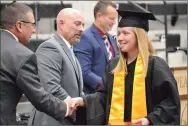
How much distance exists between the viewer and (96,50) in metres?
3.98

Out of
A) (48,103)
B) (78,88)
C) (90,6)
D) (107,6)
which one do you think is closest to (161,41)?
(90,6)

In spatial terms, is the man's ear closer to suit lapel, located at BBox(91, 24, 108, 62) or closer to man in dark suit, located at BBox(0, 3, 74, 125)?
man in dark suit, located at BBox(0, 3, 74, 125)

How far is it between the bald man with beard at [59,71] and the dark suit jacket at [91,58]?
53 centimetres

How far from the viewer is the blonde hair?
2.81m

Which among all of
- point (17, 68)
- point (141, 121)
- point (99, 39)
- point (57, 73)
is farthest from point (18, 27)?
point (99, 39)

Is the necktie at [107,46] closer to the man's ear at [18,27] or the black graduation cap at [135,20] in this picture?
the black graduation cap at [135,20]

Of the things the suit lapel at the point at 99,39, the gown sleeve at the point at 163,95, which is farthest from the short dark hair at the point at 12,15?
the suit lapel at the point at 99,39

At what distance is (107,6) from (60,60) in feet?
4.18

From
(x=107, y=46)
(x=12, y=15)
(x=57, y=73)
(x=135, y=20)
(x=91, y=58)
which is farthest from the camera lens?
(x=107, y=46)

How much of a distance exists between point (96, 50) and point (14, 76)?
1.50m

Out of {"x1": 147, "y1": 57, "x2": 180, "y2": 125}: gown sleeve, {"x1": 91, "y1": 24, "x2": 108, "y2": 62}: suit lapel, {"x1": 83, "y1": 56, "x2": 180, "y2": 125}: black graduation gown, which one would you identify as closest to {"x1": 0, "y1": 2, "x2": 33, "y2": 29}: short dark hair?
{"x1": 83, "y1": 56, "x2": 180, "y2": 125}: black graduation gown

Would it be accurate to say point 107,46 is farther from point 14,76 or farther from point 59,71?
point 14,76

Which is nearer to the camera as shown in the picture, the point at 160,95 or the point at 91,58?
the point at 160,95

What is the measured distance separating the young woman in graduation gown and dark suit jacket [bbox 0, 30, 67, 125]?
1.69 feet
